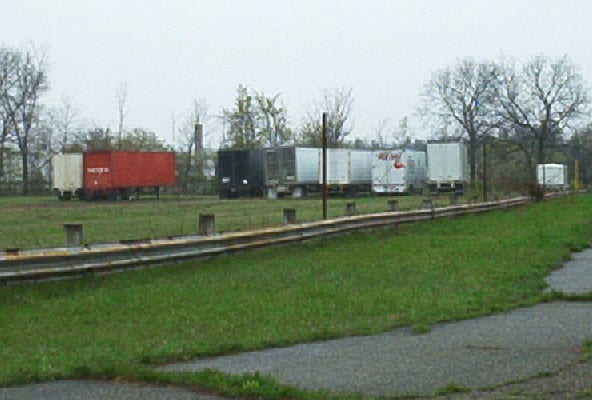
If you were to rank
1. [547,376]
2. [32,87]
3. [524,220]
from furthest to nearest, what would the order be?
[32,87]
[524,220]
[547,376]

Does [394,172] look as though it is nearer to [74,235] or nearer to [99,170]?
[99,170]

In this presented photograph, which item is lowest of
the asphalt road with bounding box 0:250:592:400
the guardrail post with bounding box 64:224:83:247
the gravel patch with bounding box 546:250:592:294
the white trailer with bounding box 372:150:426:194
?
the gravel patch with bounding box 546:250:592:294

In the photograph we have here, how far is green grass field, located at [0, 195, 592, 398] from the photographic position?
9867 mm

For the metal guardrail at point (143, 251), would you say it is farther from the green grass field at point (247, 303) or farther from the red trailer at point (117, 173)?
the red trailer at point (117, 173)

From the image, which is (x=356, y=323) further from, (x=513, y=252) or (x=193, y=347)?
(x=513, y=252)

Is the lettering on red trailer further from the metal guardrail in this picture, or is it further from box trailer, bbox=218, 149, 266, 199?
the metal guardrail

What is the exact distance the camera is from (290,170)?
217 feet

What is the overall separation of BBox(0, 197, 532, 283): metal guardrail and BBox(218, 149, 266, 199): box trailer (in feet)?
132

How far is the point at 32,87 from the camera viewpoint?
8156 cm

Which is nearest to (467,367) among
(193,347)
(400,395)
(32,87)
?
(400,395)

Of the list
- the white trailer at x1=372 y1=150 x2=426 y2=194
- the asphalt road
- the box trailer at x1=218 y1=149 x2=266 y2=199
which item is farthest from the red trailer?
the asphalt road

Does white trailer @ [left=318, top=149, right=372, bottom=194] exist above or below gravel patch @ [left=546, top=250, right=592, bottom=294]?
above

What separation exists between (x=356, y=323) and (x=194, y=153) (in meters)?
93.9

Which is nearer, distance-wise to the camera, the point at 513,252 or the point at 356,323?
the point at 356,323
